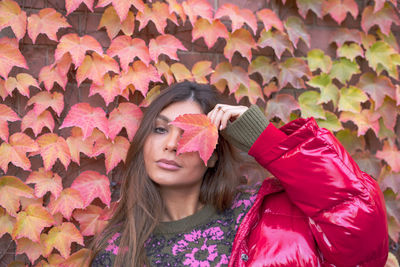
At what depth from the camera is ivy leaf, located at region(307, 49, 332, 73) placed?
6.21 feet

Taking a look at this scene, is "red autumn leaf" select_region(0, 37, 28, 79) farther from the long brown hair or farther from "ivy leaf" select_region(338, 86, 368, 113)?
"ivy leaf" select_region(338, 86, 368, 113)

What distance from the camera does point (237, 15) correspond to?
1751mm

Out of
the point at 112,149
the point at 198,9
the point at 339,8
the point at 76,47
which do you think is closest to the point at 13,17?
the point at 76,47

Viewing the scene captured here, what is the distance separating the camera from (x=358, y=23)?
1.99 m

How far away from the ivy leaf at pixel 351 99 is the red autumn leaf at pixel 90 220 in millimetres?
1122

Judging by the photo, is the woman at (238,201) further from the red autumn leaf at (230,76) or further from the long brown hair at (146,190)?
the red autumn leaf at (230,76)

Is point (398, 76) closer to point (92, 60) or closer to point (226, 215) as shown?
point (226, 215)

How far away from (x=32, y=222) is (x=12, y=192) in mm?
132

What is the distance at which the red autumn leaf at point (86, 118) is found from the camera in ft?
5.16

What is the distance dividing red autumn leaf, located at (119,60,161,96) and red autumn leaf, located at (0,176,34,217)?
0.52m

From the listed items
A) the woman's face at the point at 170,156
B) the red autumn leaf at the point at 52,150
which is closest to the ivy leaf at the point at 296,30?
the woman's face at the point at 170,156

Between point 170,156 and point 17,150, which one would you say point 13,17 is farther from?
point 170,156

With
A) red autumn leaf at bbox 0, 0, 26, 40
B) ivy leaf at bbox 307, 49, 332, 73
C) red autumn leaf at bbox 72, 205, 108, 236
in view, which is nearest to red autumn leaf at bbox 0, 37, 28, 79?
red autumn leaf at bbox 0, 0, 26, 40

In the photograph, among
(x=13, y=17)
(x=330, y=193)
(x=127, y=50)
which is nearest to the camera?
(x=330, y=193)
